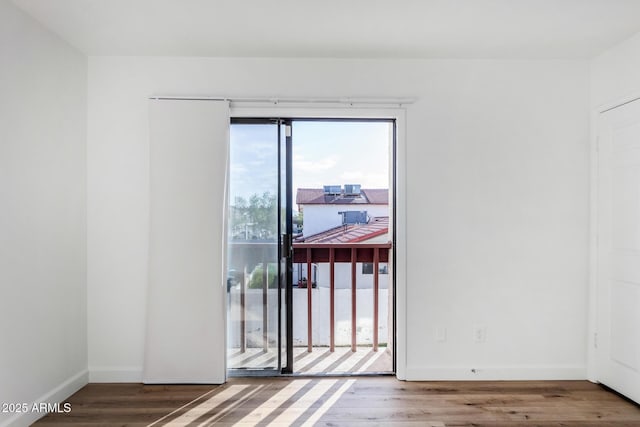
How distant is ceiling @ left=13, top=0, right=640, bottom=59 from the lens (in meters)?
2.09

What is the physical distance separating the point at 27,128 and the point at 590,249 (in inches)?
153

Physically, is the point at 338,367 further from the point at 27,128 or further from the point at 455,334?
the point at 27,128

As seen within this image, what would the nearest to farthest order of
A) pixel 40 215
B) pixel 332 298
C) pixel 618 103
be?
pixel 40 215 → pixel 618 103 → pixel 332 298

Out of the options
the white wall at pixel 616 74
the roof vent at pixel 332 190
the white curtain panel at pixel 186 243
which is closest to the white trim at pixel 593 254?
the white wall at pixel 616 74

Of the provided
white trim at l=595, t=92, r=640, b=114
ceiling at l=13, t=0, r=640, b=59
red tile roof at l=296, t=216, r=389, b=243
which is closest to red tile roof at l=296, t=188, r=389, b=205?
red tile roof at l=296, t=216, r=389, b=243

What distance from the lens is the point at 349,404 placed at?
244 centimetres

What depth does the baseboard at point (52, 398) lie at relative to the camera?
6.93 ft

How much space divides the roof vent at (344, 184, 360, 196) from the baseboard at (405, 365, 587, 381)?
1.51 m

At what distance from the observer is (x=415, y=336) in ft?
9.21

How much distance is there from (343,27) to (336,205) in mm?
1542

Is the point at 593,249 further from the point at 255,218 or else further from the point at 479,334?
the point at 255,218

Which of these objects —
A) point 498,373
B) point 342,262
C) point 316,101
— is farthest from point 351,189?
point 498,373

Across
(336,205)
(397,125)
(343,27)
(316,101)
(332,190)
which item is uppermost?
(343,27)

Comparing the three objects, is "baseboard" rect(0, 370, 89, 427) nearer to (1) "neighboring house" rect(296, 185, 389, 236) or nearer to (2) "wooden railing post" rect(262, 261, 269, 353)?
(2) "wooden railing post" rect(262, 261, 269, 353)
